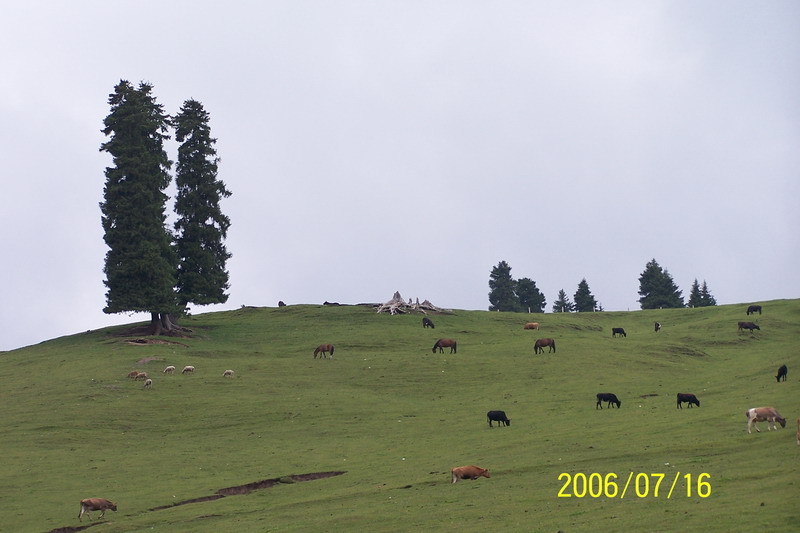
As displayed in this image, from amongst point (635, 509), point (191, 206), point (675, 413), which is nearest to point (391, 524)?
point (635, 509)

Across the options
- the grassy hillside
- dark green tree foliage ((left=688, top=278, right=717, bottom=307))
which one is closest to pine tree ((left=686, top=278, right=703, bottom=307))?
dark green tree foliage ((left=688, top=278, right=717, bottom=307))

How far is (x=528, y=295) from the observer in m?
158

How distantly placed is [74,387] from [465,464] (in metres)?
34.0

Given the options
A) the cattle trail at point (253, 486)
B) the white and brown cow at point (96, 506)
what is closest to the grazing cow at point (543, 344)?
the cattle trail at point (253, 486)

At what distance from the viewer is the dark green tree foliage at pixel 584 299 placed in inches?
6050

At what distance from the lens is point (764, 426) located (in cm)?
3931

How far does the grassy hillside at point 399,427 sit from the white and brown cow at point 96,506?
0.58 metres

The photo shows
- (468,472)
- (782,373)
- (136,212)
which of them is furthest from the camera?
(136,212)

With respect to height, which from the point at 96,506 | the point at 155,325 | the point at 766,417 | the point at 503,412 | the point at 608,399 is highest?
the point at 155,325

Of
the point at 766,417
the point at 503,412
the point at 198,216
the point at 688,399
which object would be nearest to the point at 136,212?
the point at 198,216

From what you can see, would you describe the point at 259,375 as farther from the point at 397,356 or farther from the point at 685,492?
the point at 685,492

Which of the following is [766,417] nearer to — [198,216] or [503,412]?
[503,412]

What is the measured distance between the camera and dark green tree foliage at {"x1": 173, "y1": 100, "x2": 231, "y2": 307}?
86.5 meters

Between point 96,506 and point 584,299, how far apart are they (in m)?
127
